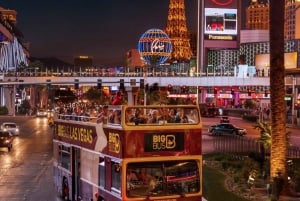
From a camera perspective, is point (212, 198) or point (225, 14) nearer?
point (212, 198)

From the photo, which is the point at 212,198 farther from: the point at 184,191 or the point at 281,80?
the point at 184,191

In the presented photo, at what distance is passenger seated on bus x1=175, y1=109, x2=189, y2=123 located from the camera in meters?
15.0

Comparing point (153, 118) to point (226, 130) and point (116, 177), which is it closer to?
point (116, 177)

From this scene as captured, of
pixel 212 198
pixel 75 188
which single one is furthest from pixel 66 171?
pixel 212 198

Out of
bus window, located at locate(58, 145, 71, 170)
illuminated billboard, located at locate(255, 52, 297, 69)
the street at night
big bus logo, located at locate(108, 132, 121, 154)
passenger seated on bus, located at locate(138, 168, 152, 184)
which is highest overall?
illuminated billboard, located at locate(255, 52, 297, 69)

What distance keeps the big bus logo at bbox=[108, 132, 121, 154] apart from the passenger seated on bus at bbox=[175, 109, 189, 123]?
5.25ft

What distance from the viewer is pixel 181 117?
594 inches

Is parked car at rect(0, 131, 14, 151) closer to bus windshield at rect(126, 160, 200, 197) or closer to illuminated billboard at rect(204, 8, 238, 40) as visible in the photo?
bus windshield at rect(126, 160, 200, 197)

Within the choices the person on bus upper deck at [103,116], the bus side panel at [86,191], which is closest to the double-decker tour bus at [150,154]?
the person on bus upper deck at [103,116]

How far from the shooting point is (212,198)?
2066cm

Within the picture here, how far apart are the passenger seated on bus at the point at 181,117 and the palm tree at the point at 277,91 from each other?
5.48 m

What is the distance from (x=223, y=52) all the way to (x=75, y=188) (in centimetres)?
17860

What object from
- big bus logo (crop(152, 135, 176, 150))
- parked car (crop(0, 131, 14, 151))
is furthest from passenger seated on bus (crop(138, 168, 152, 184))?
parked car (crop(0, 131, 14, 151))

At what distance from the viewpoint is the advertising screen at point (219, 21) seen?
184m
